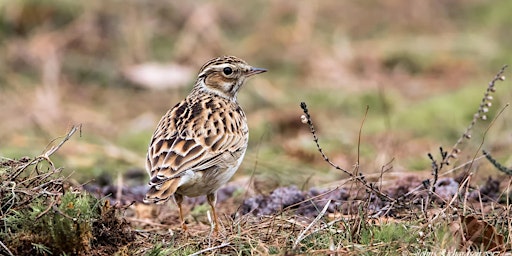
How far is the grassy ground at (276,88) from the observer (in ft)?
24.5

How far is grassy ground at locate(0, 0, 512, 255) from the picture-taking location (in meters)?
7.47

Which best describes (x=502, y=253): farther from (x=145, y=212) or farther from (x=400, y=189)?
(x=145, y=212)

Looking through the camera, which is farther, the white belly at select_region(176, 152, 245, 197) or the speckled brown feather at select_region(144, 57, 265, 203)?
the white belly at select_region(176, 152, 245, 197)

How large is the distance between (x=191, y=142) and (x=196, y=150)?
9 centimetres

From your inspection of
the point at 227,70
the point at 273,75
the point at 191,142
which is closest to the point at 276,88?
the point at 273,75

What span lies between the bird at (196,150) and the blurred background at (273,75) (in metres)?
1.48

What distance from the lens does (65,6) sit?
1436cm

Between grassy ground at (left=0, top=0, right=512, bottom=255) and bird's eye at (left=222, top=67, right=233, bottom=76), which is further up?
grassy ground at (left=0, top=0, right=512, bottom=255)

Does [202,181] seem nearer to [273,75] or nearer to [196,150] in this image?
[196,150]

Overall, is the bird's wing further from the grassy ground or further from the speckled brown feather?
the grassy ground

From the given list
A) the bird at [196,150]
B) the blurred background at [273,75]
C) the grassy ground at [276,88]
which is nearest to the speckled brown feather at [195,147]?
the bird at [196,150]

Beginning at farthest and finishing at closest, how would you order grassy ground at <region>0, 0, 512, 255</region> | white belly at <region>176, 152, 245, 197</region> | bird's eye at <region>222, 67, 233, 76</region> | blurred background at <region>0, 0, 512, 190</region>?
blurred background at <region>0, 0, 512, 190</region>, grassy ground at <region>0, 0, 512, 255</region>, bird's eye at <region>222, 67, 233, 76</region>, white belly at <region>176, 152, 245, 197</region>

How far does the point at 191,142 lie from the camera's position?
5949 mm

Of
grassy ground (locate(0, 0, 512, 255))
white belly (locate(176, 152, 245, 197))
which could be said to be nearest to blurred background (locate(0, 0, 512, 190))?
grassy ground (locate(0, 0, 512, 255))
